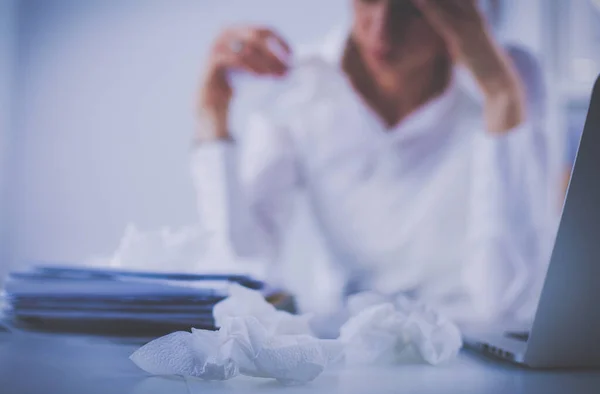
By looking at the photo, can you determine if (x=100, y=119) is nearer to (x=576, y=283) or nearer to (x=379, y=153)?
(x=379, y=153)

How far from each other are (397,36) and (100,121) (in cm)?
108

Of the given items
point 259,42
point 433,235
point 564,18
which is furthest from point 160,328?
point 564,18

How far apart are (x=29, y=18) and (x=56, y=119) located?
1.21ft

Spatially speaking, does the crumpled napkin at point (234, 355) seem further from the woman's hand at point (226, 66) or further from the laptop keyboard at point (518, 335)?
the woman's hand at point (226, 66)

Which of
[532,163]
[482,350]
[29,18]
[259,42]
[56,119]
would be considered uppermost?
[29,18]

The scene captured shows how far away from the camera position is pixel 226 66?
1705 millimetres

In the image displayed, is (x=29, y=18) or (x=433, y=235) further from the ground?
(x=29, y=18)

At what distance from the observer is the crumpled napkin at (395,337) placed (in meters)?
0.42

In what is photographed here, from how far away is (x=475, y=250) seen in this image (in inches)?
59.6

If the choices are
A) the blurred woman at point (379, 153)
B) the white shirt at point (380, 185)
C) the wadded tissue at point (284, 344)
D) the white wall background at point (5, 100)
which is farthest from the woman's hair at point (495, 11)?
the wadded tissue at point (284, 344)

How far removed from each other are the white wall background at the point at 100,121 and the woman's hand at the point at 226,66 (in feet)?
0.94

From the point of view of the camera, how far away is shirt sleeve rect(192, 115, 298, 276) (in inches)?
62.1

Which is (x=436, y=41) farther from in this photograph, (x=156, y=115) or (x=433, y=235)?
(x=156, y=115)

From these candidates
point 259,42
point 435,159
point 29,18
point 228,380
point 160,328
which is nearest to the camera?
point 228,380
